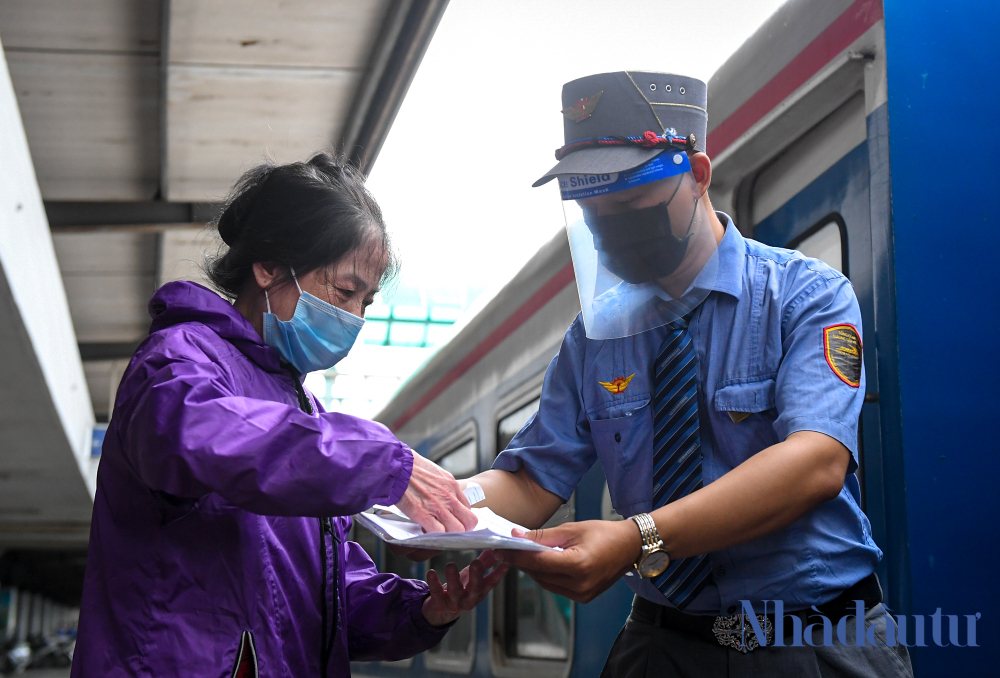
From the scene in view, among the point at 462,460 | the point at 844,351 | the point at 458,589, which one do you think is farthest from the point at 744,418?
the point at 462,460

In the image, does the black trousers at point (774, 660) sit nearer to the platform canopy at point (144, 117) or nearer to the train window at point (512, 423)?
the train window at point (512, 423)

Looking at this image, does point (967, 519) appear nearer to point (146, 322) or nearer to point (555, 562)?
point (555, 562)

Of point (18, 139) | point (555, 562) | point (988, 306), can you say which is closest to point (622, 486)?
point (555, 562)

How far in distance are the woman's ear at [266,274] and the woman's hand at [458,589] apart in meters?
0.68

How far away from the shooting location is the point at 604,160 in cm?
179

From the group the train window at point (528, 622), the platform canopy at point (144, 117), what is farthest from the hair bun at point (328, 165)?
the platform canopy at point (144, 117)

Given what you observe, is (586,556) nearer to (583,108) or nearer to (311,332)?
(311,332)

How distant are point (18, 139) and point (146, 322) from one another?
720 cm

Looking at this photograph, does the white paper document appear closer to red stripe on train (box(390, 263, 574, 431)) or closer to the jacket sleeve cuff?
the jacket sleeve cuff

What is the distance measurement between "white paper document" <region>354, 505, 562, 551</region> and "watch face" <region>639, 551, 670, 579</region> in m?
0.15

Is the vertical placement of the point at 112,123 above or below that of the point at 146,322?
above

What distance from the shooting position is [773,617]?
1.58m

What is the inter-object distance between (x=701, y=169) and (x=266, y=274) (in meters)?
0.88

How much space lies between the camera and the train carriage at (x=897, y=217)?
1.71 metres
